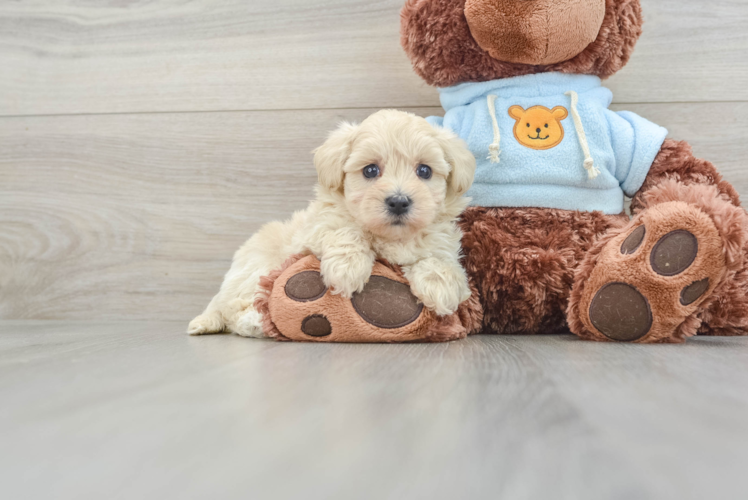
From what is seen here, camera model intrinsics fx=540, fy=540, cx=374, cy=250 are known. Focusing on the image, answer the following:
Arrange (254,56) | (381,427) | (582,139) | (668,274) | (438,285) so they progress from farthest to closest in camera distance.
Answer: (254,56)
(582,139)
(438,285)
(668,274)
(381,427)

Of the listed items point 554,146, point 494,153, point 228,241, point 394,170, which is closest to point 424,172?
point 394,170

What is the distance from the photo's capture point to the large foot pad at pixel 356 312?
2.78 ft

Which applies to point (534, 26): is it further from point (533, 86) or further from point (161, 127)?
point (161, 127)

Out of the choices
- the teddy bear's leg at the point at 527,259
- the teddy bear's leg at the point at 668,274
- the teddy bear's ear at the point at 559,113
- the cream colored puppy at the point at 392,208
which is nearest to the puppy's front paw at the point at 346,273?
the cream colored puppy at the point at 392,208

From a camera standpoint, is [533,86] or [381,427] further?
[533,86]

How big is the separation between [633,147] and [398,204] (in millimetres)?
485

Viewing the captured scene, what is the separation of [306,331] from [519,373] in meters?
0.39

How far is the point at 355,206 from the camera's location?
2.95ft

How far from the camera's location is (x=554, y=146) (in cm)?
98

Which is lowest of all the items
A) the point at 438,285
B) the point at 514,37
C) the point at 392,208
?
the point at 438,285

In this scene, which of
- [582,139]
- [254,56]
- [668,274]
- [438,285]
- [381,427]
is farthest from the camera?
[254,56]

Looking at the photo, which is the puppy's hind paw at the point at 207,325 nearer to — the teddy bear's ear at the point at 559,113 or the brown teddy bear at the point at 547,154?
the brown teddy bear at the point at 547,154

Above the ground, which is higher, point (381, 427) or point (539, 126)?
point (539, 126)

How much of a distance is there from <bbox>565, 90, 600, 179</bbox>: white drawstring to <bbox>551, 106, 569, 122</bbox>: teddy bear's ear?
0.01m
